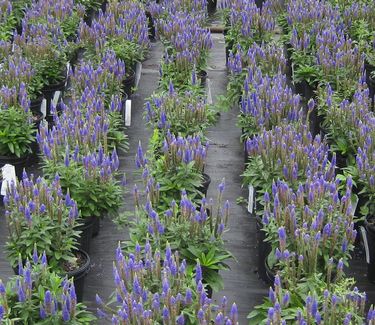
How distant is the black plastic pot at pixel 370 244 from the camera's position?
5.43 meters

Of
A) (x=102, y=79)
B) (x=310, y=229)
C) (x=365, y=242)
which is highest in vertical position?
(x=102, y=79)

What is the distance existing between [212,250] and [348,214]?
957 mm

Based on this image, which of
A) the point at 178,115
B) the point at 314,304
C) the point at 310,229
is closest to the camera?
the point at 314,304

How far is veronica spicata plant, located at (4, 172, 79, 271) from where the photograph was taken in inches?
192

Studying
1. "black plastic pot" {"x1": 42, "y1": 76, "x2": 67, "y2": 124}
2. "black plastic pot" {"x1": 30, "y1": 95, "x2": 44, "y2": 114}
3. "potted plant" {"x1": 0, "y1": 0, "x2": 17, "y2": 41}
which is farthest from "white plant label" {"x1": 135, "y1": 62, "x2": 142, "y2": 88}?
"potted plant" {"x1": 0, "y1": 0, "x2": 17, "y2": 41}

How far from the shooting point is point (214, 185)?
705 cm

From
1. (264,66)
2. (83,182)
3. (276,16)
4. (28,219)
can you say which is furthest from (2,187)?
(276,16)

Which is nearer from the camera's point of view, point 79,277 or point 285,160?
point 79,277

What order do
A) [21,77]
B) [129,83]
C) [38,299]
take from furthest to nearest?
1. [129,83]
2. [21,77]
3. [38,299]

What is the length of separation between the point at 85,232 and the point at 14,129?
1635mm

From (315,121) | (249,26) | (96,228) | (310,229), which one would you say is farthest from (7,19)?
(310,229)

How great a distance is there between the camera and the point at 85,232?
5723 mm

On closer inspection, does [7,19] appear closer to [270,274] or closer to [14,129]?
[14,129]

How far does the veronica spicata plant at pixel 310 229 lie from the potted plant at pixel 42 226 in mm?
1424
